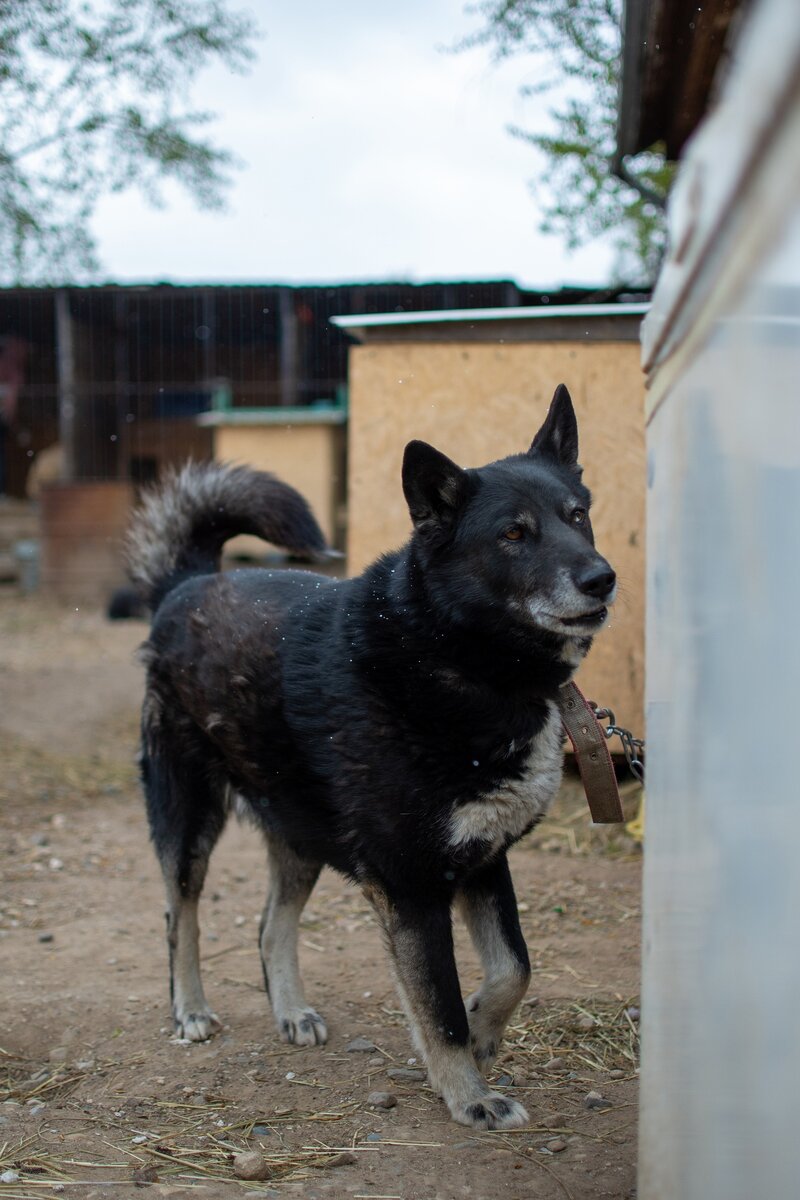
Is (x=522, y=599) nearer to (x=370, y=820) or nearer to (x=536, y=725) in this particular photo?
(x=536, y=725)

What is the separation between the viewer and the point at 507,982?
275 centimetres

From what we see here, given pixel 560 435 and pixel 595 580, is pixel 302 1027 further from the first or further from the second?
pixel 560 435

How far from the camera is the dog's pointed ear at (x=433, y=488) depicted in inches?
105

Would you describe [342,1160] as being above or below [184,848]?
below

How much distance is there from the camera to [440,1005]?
103 inches

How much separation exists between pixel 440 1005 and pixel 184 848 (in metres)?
1.12

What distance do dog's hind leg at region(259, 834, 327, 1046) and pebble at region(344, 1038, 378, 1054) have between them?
0.30 feet

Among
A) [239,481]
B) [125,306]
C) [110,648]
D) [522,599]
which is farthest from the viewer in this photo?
[125,306]

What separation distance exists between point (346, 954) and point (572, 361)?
9.94 ft

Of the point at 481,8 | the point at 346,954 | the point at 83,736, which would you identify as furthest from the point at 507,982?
the point at 481,8

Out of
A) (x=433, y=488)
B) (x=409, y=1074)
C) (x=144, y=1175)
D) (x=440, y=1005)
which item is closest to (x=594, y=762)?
(x=440, y=1005)

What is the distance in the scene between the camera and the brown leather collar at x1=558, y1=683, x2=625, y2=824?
9.22 ft

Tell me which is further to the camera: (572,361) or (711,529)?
(572,361)

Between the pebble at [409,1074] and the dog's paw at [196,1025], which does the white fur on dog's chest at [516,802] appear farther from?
the dog's paw at [196,1025]
